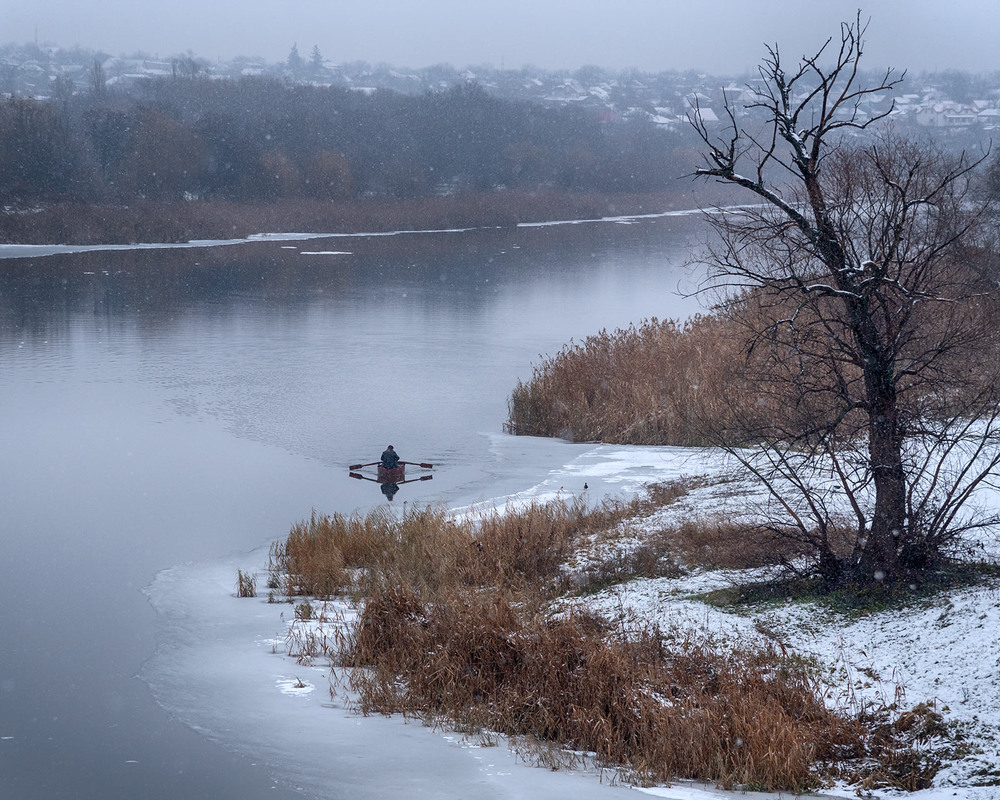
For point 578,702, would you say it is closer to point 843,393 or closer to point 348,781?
point 348,781

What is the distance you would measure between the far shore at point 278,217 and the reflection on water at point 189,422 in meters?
6.21

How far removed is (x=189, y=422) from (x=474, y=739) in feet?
37.4

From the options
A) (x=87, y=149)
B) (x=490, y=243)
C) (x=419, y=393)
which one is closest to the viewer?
(x=419, y=393)

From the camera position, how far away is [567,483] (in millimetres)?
12648

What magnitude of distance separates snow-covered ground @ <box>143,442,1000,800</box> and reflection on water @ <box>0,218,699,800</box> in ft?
0.99

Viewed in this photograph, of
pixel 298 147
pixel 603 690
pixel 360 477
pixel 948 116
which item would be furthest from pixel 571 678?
pixel 948 116

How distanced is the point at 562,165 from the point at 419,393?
56193mm

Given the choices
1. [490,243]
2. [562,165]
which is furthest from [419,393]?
[562,165]

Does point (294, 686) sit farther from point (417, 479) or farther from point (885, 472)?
point (417, 479)

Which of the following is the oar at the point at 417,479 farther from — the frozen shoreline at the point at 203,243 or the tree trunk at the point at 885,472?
the frozen shoreline at the point at 203,243

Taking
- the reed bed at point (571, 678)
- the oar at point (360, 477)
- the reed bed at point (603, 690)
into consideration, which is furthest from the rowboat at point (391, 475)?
the reed bed at point (603, 690)

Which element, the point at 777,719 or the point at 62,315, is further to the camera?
the point at 62,315

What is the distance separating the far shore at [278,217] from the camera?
4566cm

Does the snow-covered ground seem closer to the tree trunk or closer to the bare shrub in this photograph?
the tree trunk
